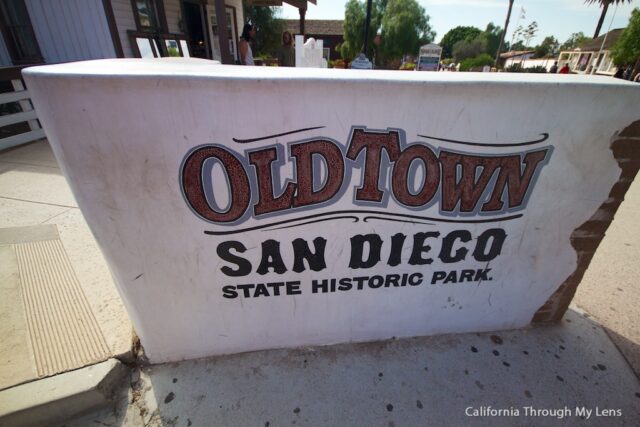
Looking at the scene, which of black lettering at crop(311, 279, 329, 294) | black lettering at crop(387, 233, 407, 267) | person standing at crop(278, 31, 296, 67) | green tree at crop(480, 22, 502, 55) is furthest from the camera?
green tree at crop(480, 22, 502, 55)

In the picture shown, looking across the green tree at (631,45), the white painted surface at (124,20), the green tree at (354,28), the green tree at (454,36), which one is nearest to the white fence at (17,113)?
the white painted surface at (124,20)

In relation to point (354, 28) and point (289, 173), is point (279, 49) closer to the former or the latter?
point (289, 173)

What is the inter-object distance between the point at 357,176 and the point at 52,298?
2.40 metres

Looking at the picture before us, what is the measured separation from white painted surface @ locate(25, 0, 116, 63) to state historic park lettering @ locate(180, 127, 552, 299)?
807cm

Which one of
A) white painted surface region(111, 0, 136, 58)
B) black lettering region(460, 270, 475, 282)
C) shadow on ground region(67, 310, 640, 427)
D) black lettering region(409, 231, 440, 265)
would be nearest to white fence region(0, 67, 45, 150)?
white painted surface region(111, 0, 136, 58)

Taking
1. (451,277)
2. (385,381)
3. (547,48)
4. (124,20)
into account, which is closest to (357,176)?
(451,277)

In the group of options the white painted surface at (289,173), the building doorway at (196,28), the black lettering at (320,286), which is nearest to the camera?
the white painted surface at (289,173)

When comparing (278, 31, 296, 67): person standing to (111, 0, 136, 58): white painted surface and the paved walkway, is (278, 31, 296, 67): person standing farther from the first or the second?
the paved walkway

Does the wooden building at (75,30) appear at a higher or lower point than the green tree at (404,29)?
lower

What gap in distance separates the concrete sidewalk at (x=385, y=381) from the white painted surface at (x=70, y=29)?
23.2 ft

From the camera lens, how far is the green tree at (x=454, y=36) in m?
79.4

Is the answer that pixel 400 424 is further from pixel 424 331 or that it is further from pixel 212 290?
pixel 212 290

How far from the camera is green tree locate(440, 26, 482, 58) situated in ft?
261

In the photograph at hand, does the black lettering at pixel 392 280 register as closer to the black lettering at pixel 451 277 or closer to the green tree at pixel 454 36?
the black lettering at pixel 451 277
